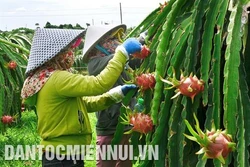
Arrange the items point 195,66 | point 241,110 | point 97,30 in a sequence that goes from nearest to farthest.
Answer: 1. point 241,110
2. point 195,66
3. point 97,30

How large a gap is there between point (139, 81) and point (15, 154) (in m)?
3.49

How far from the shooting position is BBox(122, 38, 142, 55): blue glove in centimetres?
222

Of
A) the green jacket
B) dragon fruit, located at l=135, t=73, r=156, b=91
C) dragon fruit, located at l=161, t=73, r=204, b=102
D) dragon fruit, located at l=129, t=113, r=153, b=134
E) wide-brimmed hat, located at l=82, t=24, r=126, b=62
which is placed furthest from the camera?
wide-brimmed hat, located at l=82, t=24, r=126, b=62

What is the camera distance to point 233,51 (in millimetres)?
1351

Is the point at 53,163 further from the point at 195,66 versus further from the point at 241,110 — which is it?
the point at 241,110

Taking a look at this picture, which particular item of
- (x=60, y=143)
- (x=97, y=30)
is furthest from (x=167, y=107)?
(x=97, y=30)

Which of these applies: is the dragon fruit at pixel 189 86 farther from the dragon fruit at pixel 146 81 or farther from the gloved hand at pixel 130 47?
the gloved hand at pixel 130 47

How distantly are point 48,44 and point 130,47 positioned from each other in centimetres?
60

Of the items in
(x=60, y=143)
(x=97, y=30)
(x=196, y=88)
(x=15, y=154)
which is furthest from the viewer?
(x=15, y=154)

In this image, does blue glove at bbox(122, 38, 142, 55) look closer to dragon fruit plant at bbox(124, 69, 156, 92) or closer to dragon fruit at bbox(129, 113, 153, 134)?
dragon fruit plant at bbox(124, 69, 156, 92)

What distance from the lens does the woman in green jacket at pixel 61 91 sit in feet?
8.26

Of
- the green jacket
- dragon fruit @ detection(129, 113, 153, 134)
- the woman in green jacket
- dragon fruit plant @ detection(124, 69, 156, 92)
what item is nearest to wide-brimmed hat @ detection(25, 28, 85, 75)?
the woman in green jacket

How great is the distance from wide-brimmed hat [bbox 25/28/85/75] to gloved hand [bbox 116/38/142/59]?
40 centimetres

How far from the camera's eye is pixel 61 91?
251cm
